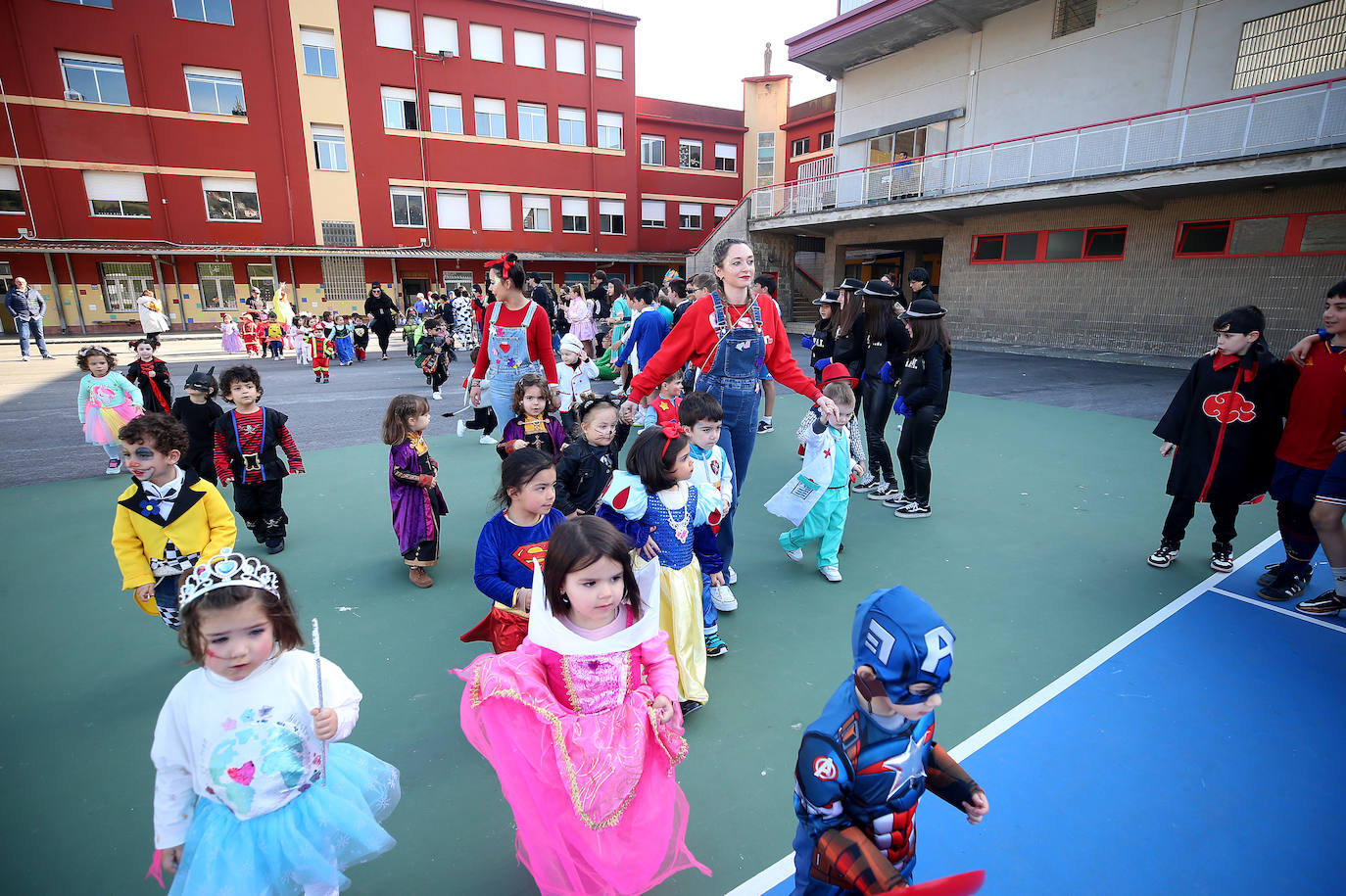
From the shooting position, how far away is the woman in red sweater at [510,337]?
568cm

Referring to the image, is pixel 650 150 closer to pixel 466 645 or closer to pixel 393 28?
pixel 393 28

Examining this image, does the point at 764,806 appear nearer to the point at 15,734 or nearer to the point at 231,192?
the point at 15,734

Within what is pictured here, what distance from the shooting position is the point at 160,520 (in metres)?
3.14

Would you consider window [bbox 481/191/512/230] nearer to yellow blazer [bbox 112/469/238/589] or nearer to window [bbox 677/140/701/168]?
window [bbox 677/140/701/168]

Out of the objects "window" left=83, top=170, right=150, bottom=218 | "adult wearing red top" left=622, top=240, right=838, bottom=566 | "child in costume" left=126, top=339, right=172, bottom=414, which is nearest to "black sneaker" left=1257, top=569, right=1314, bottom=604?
"adult wearing red top" left=622, top=240, right=838, bottom=566

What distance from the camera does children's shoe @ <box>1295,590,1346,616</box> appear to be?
393 cm

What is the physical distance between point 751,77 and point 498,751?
40.0 meters

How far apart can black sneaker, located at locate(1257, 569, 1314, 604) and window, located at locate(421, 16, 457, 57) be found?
31347 millimetres

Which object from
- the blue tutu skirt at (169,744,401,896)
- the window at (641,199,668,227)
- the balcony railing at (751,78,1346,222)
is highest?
the window at (641,199,668,227)

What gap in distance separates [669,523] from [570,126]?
101ft

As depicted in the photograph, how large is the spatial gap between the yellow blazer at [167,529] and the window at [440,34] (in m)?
29.5

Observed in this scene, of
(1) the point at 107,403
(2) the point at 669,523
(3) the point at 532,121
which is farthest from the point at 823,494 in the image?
(3) the point at 532,121

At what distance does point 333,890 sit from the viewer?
1.89m

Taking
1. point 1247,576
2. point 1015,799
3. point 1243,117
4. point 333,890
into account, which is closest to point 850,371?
point 1247,576
